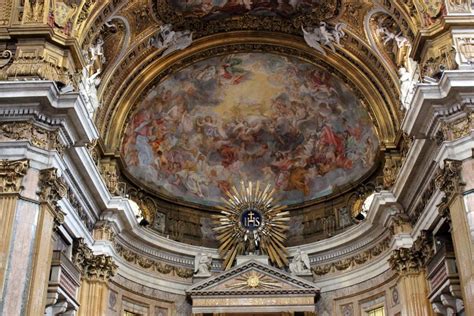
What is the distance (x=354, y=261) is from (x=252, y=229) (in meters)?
3.47

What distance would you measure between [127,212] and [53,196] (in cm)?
481

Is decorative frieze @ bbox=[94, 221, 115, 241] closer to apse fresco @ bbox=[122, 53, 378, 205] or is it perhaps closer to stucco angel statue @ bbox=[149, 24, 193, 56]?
apse fresco @ bbox=[122, 53, 378, 205]

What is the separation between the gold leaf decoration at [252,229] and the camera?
21.7 metres

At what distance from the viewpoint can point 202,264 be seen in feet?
70.1

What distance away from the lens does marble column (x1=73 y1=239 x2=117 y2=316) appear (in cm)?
1712

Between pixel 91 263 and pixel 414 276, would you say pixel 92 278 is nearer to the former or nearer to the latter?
pixel 91 263

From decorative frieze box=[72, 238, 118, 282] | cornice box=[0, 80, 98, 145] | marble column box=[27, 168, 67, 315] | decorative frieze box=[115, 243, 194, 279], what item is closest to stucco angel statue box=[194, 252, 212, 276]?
decorative frieze box=[115, 243, 194, 279]

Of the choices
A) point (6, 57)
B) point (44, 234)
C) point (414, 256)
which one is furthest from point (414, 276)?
point (6, 57)

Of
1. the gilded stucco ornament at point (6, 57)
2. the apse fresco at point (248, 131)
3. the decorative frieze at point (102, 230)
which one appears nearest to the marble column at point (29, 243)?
the gilded stucco ornament at point (6, 57)

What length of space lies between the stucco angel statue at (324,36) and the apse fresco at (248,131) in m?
1.07

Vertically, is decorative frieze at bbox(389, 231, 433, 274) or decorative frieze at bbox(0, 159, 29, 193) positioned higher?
decorative frieze at bbox(0, 159, 29, 193)

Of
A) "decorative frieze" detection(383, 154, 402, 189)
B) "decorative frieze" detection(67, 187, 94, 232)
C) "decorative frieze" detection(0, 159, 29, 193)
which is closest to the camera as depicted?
"decorative frieze" detection(0, 159, 29, 193)

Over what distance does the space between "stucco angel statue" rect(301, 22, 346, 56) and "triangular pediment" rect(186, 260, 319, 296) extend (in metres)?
7.16

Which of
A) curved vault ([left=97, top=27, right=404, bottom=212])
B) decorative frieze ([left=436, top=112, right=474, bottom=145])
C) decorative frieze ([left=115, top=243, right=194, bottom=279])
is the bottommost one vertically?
decorative frieze ([left=115, top=243, right=194, bottom=279])
